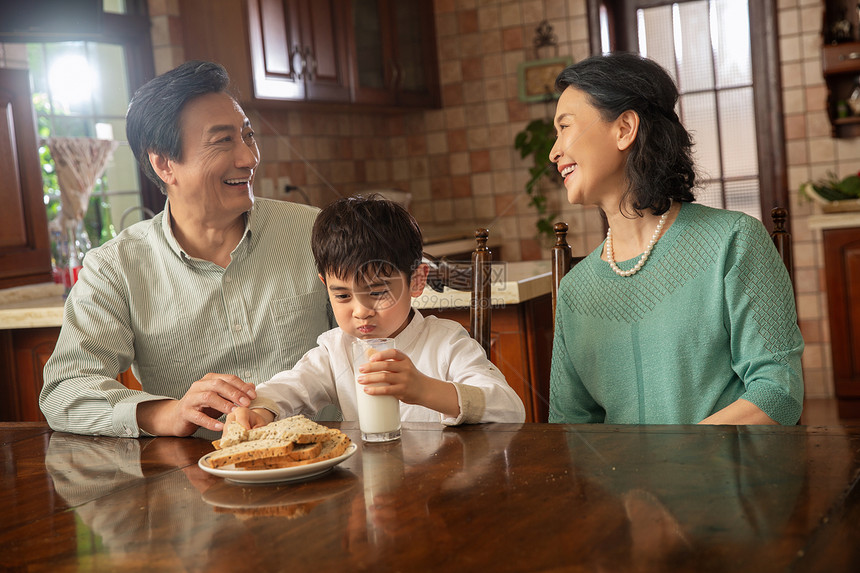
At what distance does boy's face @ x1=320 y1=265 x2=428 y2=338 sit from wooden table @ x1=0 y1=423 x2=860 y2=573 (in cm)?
25

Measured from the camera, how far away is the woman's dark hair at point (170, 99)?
1572mm

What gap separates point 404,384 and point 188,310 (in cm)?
60

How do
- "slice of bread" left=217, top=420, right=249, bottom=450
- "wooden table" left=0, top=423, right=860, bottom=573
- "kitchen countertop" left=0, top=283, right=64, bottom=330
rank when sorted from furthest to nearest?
"kitchen countertop" left=0, top=283, right=64, bottom=330
"slice of bread" left=217, top=420, right=249, bottom=450
"wooden table" left=0, top=423, right=860, bottom=573

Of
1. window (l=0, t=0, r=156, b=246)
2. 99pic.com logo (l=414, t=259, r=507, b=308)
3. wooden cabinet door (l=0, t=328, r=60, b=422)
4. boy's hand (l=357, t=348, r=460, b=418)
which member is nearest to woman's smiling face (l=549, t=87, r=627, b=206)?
boy's hand (l=357, t=348, r=460, b=418)

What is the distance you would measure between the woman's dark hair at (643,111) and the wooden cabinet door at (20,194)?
95.1 inches

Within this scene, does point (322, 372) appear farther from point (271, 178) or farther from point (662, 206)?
point (271, 178)

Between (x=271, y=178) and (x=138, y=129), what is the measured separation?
8.70 ft

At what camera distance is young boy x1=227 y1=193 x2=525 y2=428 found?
1280 mm

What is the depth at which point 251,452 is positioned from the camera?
3.11 ft

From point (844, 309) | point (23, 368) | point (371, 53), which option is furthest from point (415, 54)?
point (23, 368)

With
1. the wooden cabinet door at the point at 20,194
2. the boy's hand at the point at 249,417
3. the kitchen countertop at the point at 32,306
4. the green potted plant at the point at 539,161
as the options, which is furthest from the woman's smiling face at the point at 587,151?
the green potted plant at the point at 539,161

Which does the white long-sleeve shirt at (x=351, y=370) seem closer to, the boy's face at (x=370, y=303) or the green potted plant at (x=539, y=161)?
the boy's face at (x=370, y=303)

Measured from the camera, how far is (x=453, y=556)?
67 cm

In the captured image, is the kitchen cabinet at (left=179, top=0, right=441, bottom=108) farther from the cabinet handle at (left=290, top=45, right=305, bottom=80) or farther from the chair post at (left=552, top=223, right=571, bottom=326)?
the chair post at (left=552, top=223, right=571, bottom=326)
